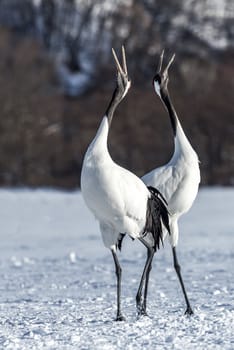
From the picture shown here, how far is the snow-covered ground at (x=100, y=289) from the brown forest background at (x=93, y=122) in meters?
9.68

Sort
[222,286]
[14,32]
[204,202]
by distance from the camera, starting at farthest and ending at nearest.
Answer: [14,32] < [204,202] < [222,286]

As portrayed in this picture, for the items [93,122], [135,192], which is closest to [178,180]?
[135,192]

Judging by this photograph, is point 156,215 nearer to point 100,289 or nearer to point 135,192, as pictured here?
point 135,192

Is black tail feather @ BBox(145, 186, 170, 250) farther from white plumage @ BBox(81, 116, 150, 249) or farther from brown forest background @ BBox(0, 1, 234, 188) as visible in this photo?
brown forest background @ BBox(0, 1, 234, 188)

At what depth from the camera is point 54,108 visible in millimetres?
29734

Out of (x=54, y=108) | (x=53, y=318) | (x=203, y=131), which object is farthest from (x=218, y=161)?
(x=53, y=318)

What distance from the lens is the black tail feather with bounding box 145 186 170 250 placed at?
5.74 metres

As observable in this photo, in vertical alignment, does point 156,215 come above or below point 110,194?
below

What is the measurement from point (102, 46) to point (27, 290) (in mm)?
36405

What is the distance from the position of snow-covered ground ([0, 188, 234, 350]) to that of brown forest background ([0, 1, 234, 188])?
31.8 feet

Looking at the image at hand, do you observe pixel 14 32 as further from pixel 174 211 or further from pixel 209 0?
pixel 174 211

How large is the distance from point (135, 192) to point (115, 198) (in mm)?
182

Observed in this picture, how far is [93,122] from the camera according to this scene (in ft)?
95.0

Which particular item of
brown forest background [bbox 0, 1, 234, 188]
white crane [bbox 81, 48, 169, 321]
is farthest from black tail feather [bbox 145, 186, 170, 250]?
brown forest background [bbox 0, 1, 234, 188]
